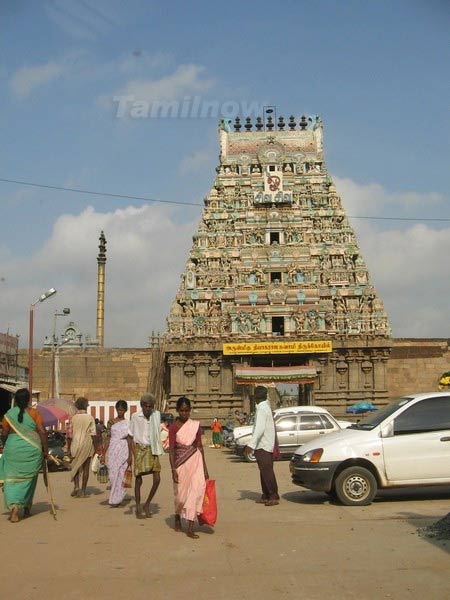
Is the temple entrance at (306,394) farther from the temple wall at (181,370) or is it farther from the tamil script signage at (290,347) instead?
the tamil script signage at (290,347)

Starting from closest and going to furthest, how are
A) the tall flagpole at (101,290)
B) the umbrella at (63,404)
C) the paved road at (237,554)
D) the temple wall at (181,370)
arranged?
1. the paved road at (237,554)
2. the umbrella at (63,404)
3. the temple wall at (181,370)
4. the tall flagpole at (101,290)

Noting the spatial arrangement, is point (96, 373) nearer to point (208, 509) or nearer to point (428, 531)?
point (208, 509)

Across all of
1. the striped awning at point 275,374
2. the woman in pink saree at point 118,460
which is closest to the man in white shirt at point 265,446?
the woman in pink saree at point 118,460

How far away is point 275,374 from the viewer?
3488cm

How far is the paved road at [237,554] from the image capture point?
5871 millimetres

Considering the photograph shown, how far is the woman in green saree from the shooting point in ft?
30.5

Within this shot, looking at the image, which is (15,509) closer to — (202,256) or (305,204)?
(202,256)

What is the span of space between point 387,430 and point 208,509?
11.2 ft

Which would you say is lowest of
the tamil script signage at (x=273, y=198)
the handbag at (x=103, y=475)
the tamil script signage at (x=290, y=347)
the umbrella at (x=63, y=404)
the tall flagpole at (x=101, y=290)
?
the handbag at (x=103, y=475)

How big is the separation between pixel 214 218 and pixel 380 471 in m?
32.5

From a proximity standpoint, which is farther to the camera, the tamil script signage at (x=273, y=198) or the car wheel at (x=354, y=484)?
the tamil script signage at (x=273, y=198)

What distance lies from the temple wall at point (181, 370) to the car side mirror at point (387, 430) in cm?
2652

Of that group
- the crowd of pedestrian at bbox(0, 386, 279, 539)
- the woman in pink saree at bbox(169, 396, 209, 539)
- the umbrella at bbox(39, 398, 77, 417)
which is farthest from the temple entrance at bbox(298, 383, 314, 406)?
the woman in pink saree at bbox(169, 396, 209, 539)

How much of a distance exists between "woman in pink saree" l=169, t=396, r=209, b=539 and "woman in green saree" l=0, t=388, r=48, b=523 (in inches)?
83.0
